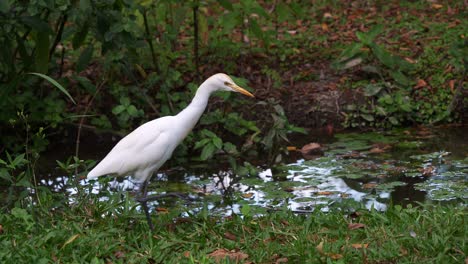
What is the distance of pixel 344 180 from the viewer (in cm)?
681

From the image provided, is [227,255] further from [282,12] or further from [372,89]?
[282,12]

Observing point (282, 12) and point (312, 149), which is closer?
point (312, 149)

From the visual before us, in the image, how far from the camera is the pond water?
6.28 metres

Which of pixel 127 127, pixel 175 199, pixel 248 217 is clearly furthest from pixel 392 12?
pixel 248 217

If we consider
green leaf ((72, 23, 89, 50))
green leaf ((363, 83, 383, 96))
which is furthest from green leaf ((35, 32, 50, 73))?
green leaf ((363, 83, 383, 96))

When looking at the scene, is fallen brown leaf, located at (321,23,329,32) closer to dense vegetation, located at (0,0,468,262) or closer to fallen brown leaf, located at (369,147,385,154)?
dense vegetation, located at (0,0,468,262)

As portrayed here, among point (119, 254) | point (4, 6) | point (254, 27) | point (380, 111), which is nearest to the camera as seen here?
point (119, 254)

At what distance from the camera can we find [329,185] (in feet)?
21.9

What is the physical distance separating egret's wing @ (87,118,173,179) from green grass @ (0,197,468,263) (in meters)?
0.23

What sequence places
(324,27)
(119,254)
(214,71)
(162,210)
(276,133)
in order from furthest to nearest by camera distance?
(324,27) → (214,71) → (276,133) → (162,210) → (119,254)

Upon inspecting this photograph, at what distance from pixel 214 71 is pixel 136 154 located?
3.40 metres

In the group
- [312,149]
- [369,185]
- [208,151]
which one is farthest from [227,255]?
[312,149]

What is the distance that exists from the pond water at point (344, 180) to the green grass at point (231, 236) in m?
0.46

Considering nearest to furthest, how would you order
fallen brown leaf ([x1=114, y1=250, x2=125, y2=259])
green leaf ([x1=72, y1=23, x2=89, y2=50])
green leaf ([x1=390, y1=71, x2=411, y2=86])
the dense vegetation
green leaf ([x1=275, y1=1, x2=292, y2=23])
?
1. fallen brown leaf ([x1=114, y1=250, x2=125, y2=259])
2. the dense vegetation
3. green leaf ([x1=72, y1=23, x2=89, y2=50])
4. green leaf ([x1=390, y1=71, x2=411, y2=86])
5. green leaf ([x1=275, y1=1, x2=292, y2=23])
